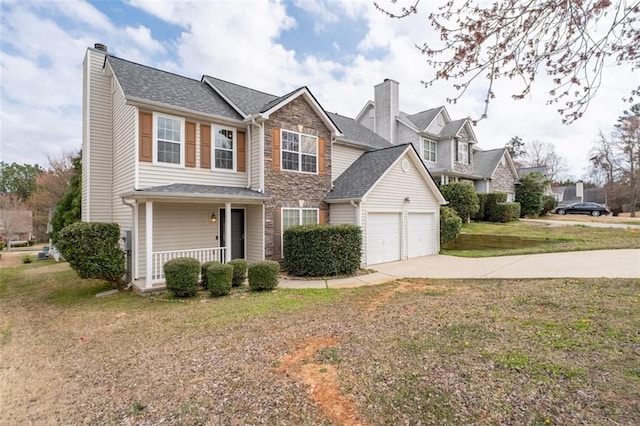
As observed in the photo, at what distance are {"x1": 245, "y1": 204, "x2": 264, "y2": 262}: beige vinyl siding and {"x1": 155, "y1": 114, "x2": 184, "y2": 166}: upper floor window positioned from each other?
3.08 m

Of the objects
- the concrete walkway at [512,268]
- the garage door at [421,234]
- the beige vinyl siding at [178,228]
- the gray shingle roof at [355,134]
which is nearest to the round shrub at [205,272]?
the beige vinyl siding at [178,228]

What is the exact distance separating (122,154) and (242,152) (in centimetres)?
412

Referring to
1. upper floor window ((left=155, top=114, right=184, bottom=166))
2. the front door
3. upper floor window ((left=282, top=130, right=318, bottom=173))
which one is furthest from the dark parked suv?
upper floor window ((left=155, top=114, right=184, bottom=166))

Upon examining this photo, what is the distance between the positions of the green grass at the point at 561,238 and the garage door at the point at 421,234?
3.78ft

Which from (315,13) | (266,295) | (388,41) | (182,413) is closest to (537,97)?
(388,41)

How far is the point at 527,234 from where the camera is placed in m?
16.4

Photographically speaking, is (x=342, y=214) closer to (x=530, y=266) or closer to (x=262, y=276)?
(x=262, y=276)

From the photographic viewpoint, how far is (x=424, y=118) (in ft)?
80.0

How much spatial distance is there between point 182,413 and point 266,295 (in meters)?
5.07

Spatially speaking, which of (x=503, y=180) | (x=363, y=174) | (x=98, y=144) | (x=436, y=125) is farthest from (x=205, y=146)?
(x=503, y=180)

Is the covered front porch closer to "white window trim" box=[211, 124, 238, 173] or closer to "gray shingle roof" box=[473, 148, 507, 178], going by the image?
"white window trim" box=[211, 124, 238, 173]

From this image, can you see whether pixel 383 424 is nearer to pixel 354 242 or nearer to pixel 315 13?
pixel 354 242

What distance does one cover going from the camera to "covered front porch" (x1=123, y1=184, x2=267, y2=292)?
912 cm

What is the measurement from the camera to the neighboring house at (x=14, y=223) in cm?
3284
